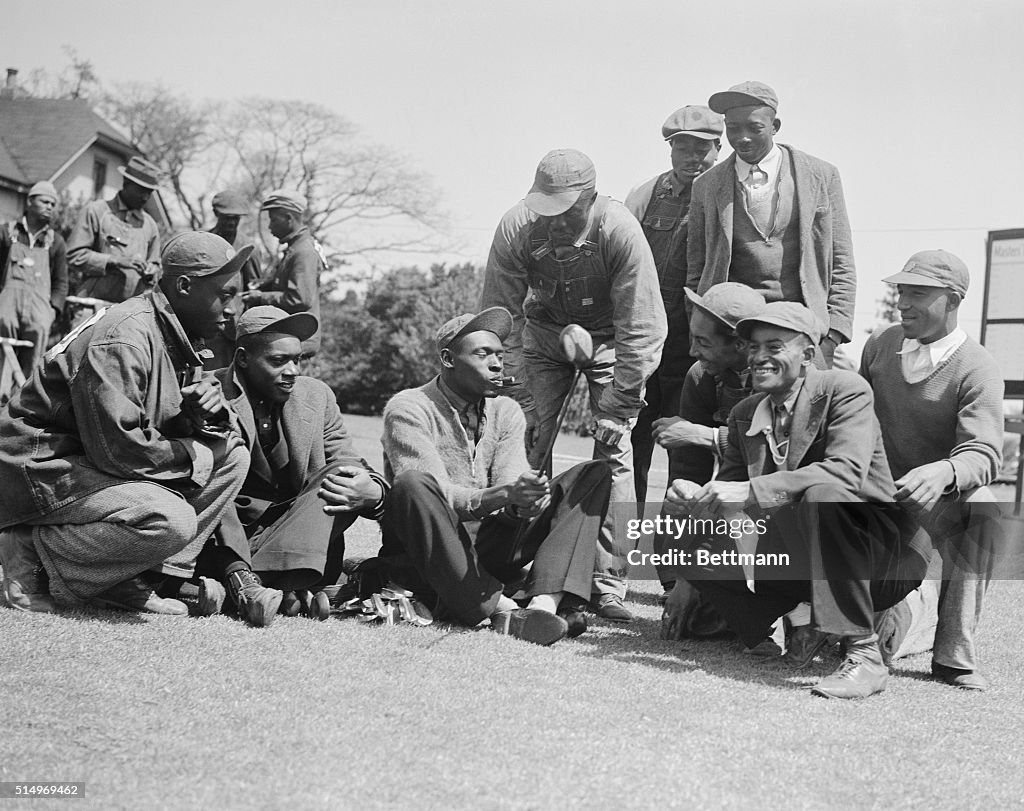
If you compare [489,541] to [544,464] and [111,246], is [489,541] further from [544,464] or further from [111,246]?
[111,246]

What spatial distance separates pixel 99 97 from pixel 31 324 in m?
27.4

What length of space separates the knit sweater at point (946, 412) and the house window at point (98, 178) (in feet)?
105

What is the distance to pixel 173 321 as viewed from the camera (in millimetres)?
5004

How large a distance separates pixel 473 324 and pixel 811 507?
1.72 m

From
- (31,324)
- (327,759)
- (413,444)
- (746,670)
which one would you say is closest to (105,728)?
(327,759)

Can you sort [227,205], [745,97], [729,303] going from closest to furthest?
[729,303]
[745,97]
[227,205]

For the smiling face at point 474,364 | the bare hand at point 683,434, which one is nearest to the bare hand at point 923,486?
the bare hand at point 683,434

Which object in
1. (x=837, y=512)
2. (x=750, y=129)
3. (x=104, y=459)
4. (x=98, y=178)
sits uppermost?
(x=98, y=178)

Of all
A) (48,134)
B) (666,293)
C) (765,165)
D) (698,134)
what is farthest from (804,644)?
(48,134)

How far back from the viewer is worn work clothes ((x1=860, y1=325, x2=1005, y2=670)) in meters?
4.98

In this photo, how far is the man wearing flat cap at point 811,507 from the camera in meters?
4.67

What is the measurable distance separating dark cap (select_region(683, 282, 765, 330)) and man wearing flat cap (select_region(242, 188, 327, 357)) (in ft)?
12.6

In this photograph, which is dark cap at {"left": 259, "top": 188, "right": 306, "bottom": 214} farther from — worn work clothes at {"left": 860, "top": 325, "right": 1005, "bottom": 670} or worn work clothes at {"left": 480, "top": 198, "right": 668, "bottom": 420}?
worn work clothes at {"left": 860, "top": 325, "right": 1005, "bottom": 670}

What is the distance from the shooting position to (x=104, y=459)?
482 centimetres
